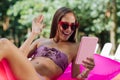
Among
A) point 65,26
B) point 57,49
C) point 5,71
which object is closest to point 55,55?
point 57,49

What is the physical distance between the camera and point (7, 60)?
301 centimetres

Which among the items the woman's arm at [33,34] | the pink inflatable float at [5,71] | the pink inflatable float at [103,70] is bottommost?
the pink inflatable float at [103,70]

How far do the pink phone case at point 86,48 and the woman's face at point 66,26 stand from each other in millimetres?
186

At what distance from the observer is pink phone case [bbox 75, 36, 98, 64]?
3.36 metres

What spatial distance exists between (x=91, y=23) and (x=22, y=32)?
16.1ft

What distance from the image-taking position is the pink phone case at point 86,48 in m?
3.36

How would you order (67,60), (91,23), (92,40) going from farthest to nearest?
(91,23)
(67,60)
(92,40)

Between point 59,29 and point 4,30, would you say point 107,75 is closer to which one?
point 59,29

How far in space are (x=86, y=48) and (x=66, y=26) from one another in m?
0.31

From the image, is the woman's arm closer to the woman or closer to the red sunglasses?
the woman

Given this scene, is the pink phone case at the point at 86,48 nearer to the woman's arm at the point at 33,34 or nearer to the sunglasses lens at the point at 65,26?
the sunglasses lens at the point at 65,26

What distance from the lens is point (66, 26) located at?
356 centimetres

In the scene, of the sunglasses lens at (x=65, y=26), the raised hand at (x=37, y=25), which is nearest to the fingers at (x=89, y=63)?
the sunglasses lens at (x=65, y=26)

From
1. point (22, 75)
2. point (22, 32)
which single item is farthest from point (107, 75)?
point (22, 32)
